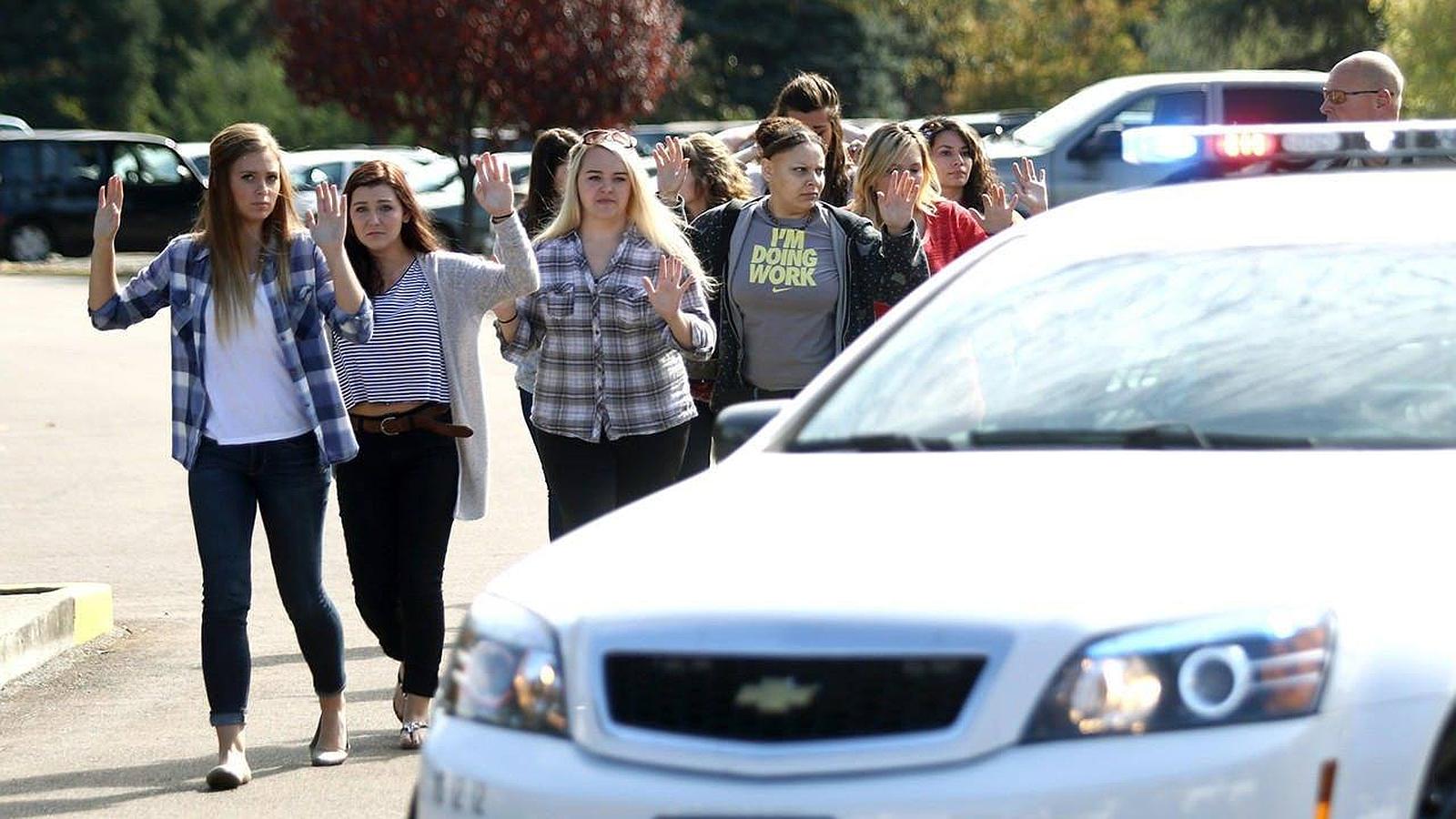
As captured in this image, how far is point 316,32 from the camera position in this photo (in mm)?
32281

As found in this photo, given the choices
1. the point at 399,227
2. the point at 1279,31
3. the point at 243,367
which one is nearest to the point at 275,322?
the point at 243,367

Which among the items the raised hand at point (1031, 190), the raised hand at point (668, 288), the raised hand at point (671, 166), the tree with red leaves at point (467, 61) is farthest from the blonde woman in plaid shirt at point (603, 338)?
the tree with red leaves at point (467, 61)

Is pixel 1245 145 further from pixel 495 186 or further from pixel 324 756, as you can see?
pixel 324 756

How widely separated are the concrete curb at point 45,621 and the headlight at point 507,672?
15.5 ft

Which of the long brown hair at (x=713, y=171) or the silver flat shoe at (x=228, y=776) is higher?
the long brown hair at (x=713, y=171)

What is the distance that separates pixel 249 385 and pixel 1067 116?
13676 mm

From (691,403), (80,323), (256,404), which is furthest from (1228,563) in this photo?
(80,323)

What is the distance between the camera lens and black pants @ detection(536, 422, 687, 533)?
729 cm

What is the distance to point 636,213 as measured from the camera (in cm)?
729

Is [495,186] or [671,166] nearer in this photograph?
[495,186]

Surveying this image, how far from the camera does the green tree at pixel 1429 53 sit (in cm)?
3266

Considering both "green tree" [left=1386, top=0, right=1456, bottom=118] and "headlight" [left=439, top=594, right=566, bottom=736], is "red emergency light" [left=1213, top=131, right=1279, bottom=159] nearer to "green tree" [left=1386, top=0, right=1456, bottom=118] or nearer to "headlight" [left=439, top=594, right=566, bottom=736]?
"headlight" [left=439, top=594, right=566, bottom=736]

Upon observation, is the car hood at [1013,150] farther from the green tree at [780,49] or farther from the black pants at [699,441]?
the green tree at [780,49]

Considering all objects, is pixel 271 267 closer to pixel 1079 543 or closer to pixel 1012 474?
pixel 1012 474
